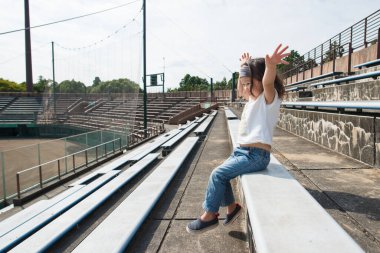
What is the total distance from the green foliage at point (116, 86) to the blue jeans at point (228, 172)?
72.1 ft

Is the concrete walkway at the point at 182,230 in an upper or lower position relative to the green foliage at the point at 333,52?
lower

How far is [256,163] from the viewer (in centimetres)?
244

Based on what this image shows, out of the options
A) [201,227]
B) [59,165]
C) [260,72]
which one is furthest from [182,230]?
[59,165]

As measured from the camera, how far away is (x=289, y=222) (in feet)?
4.93

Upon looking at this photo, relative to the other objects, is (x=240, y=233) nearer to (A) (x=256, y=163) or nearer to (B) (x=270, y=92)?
(A) (x=256, y=163)

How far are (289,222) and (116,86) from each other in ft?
108

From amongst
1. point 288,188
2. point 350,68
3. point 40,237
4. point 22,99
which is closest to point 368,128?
point 288,188

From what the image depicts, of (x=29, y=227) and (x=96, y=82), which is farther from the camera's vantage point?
(x=96, y=82)

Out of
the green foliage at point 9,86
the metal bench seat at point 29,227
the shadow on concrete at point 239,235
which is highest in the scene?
the green foliage at point 9,86

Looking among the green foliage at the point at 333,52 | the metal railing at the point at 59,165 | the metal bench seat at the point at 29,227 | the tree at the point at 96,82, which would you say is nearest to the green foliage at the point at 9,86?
the tree at the point at 96,82

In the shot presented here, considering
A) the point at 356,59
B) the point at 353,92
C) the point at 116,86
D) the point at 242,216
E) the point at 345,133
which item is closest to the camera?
the point at 242,216

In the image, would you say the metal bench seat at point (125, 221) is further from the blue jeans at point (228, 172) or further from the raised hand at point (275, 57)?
the raised hand at point (275, 57)

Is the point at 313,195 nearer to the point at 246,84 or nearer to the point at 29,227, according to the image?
the point at 246,84

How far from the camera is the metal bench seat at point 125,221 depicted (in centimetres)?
204
